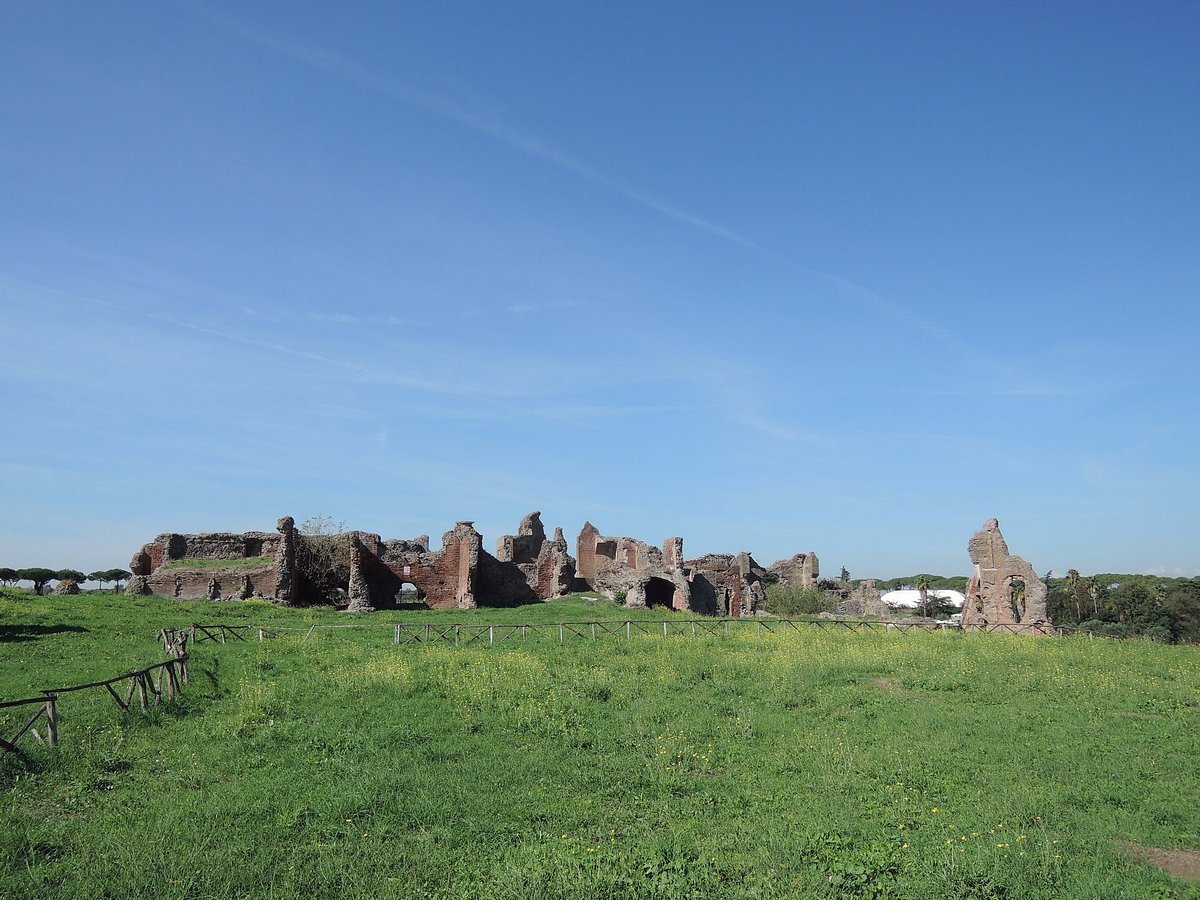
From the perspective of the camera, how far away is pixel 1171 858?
9.98m

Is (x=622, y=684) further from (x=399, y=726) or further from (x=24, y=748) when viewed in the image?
(x=24, y=748)

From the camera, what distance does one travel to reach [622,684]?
19672 millimetres

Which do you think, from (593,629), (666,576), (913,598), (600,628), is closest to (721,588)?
(666,576)

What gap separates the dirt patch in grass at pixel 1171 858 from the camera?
960 centimetres

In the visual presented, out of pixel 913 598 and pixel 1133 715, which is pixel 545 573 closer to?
pixel 1133 715

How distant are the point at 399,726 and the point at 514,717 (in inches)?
92.6

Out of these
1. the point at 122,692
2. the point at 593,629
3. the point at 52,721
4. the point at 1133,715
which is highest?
the point at 593,629

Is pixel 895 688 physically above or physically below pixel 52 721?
below

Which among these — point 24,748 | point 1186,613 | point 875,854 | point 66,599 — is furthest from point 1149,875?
point 1186,613

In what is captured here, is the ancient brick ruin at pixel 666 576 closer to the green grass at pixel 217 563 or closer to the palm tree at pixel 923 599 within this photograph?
the palm tree at pixel 923 599

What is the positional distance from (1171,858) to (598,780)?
306 inches

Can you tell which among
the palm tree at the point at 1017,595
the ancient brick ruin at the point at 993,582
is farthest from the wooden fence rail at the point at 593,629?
the palm tree at the point at 1017,595

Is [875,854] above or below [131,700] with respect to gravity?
below

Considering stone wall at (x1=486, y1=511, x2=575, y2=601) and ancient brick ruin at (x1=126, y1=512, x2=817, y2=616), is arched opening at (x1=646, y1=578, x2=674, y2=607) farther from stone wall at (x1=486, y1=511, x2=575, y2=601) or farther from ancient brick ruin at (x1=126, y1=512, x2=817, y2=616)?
stone wall at (x1=486, y1=511, x2=575, y2=601)
